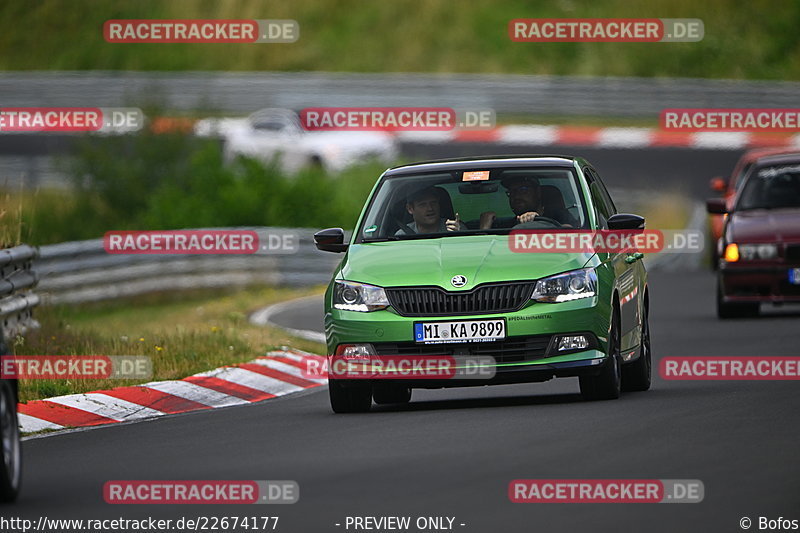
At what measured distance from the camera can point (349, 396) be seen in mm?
12758

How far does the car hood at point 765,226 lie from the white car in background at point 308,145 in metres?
18.4

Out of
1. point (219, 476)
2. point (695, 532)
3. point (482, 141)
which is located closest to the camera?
point (695, 532)

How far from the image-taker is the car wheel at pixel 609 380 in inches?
499

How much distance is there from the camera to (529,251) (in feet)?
41.6

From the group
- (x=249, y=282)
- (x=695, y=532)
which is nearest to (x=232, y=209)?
(x=249, y=282)

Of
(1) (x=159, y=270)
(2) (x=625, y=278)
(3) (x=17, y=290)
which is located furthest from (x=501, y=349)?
(1) (x=159, y=270)

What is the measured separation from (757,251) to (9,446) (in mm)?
12439

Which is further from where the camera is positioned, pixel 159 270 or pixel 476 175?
pixel 159 270

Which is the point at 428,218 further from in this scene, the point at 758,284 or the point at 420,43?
the point at 420,43

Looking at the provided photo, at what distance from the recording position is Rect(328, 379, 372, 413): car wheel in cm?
1266

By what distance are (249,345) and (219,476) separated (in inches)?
305

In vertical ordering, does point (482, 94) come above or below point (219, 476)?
above

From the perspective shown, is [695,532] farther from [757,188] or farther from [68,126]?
[68,126]

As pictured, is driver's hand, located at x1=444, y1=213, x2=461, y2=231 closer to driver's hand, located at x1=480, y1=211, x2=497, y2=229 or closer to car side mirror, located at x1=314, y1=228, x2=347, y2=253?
driver's hand, located at x1=480, y1=211, x2=497, y2=229
